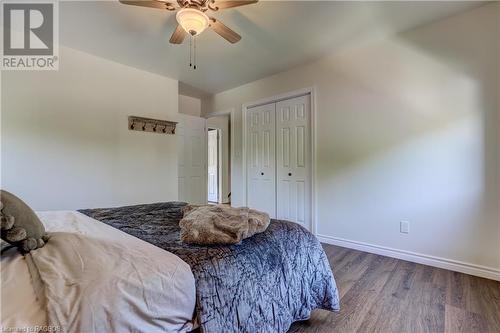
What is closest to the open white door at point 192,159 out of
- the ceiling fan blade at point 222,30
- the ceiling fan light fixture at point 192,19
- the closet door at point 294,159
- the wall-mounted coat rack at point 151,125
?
the wall-mounted coat rack at point 151,125

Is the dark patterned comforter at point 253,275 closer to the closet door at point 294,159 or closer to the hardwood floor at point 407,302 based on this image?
the hardwood floor at point 407,302

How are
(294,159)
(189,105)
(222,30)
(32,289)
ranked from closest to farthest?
1. (32,289)
2. (222,30)
3. (294,159)
4. (189,105)

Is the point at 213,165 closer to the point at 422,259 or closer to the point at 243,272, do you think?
the point at 422,259

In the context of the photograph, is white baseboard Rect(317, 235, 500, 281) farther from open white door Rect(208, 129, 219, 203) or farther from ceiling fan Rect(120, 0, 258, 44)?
open white door Rect(208, 129, 219, 203)

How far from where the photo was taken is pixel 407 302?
1.79 meters

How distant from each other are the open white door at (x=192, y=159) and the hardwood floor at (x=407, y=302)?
116 inches

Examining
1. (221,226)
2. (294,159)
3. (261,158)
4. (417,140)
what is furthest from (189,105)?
(221,226)

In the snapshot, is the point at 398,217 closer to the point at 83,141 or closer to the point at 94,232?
the point at 94,232

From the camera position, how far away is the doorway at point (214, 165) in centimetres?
655

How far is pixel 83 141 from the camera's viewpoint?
122 inches

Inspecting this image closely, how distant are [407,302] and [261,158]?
109 inches

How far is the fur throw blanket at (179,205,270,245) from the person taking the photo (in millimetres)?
1194

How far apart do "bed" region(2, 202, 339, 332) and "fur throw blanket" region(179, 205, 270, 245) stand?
4 cm

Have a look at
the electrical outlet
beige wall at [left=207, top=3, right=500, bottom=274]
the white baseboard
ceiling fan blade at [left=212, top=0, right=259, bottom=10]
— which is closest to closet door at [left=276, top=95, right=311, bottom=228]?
beige wall at [left=207, top=3, right=500, bottom=274]
